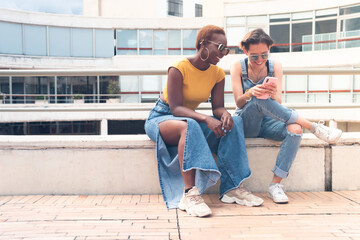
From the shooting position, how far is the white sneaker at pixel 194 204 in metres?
2.76

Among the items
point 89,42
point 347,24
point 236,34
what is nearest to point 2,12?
point 89,42

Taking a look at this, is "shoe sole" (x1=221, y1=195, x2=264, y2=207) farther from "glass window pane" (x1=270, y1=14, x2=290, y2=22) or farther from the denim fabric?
"glass window pane" (x1=270, y1=14, x2=290, y2=22)

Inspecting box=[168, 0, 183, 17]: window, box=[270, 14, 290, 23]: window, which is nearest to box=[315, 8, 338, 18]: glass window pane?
box=[270, 14, 290, 23]: window

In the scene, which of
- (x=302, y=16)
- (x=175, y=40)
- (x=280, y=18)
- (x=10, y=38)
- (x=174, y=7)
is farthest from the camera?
(x=174, y=7)

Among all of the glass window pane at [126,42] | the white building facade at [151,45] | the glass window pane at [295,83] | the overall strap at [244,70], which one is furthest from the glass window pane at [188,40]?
the overall strap at [244,70]

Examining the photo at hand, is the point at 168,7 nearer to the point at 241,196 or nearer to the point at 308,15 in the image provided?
the point at 308,15

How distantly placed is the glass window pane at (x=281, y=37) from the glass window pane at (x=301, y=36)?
384 millimetres

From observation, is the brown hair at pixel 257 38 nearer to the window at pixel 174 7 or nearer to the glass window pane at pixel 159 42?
the glass window pane at pixel 159 42

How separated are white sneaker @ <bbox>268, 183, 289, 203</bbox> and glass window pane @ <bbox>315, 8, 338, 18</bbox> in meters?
22.0

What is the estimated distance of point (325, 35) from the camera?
890 inches

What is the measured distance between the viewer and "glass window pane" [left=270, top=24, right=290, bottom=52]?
78.3 feet

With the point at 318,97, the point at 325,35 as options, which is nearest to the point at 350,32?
the point at 325,35

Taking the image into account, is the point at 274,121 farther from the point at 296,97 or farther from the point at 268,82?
the point at 296,97

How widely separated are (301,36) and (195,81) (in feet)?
73.4
